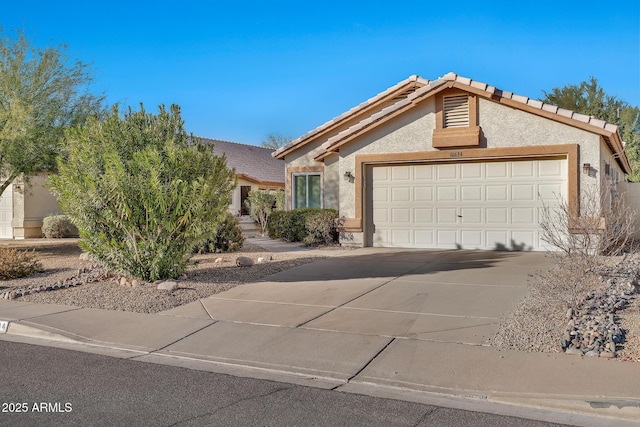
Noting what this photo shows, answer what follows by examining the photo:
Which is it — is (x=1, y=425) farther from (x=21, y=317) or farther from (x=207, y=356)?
(x=21, y=317)

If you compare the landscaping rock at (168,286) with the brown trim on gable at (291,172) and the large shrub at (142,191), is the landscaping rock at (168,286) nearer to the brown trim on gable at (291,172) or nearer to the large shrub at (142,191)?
the large shrub at (142,191)

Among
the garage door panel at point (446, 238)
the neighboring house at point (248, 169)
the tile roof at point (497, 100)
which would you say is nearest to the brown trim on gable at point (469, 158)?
the tile roof at point (497, 100)

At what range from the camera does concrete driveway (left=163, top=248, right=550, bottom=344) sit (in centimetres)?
772

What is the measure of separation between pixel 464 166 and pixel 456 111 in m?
1.55

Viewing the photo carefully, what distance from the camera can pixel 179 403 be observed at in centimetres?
517

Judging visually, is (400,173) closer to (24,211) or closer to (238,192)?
(24,211)

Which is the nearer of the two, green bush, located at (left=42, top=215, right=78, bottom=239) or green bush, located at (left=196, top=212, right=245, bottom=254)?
green bush, located at (left=196, top=212, right=245, bottom=254)

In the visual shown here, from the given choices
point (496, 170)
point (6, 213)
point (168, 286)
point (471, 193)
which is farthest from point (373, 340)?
point (6, 213)

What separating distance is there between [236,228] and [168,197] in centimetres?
635

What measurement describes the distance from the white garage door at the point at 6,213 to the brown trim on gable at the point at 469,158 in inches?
596

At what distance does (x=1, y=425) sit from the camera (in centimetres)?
466

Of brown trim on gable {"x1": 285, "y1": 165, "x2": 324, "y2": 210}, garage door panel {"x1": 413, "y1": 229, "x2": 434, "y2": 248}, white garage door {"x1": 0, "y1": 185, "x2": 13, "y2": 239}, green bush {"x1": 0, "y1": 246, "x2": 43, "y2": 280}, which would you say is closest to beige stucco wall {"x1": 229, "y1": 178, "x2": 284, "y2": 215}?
brown trim on gable {"x1": 285, "y1": 165, "x2": 324, "y2": 210}

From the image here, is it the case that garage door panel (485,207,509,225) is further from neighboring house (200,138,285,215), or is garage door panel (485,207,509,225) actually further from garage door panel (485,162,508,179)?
neighboring house (200,138,285,215)

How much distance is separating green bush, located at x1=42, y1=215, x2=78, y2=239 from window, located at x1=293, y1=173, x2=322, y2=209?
360 inches
